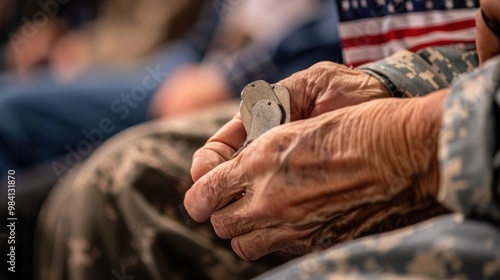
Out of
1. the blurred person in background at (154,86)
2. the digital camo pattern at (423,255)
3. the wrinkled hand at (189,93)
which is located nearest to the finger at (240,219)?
the digital camo pattern at (423,255)

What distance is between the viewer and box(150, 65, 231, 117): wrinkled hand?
107 cm

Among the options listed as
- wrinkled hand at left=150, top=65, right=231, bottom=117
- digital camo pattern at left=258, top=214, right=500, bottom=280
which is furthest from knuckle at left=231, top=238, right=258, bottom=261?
wrinkled hand at left=150, top=65, right=231, bottom=117

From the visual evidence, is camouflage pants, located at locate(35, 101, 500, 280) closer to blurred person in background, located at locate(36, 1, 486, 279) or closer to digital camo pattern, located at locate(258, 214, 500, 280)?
Result: blurred person in background, located at locate(36, 1, 486, 279)

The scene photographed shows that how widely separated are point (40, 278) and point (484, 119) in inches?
18.7

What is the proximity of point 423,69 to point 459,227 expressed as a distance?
0.28 m

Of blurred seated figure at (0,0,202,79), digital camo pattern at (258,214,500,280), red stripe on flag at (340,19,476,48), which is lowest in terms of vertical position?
digital camo pattern at (258,214,500,280)

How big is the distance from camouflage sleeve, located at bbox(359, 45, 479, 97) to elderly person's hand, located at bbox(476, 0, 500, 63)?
3.2 inches

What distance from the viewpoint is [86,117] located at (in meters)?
1.00

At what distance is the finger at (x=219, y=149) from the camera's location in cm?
54

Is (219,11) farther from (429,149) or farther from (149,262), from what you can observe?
(429,149)

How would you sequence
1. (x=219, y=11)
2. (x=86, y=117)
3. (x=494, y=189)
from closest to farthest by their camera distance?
1. (x=494, y=189)
2. (x=86, y=117)
3. (x=219, y=11)

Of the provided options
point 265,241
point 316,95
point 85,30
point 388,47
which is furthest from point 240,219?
point 85,30

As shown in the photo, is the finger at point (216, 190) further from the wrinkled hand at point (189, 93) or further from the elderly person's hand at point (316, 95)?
the wrinkled hand at point (189, 93)

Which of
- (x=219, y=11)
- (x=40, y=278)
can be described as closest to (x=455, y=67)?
(x=40, y=278)
